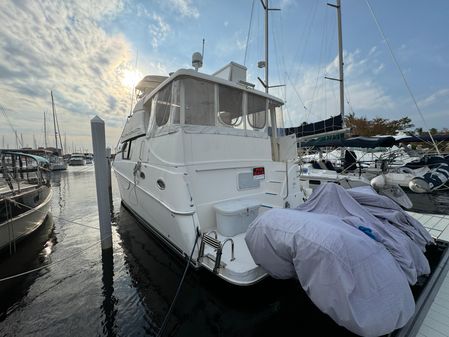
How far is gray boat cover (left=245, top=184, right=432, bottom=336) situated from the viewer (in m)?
1.64

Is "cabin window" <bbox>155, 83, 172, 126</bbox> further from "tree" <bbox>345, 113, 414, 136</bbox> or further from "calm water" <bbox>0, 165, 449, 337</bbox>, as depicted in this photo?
"tree" <bbox>345, 113, 414, 136</bbox>

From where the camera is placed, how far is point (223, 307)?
2959 millimetres

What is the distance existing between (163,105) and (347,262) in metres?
4.13

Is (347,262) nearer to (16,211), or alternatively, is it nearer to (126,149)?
(16,211)


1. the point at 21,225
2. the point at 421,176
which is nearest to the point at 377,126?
the point at 421,176

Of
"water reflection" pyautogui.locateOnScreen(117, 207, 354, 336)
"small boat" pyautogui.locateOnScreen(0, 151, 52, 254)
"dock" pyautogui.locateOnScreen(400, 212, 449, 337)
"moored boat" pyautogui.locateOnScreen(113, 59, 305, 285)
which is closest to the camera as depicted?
"dock" pyautogui.locateOnScreen(400, 212, 449, 337)

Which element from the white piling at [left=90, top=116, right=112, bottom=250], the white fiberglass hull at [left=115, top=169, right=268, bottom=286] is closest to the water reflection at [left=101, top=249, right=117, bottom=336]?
the white piling at [left=90, top=116, right=112, bottom=250]

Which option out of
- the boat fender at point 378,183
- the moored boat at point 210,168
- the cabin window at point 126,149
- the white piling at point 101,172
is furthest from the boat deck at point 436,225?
the cabin window at point 126,149

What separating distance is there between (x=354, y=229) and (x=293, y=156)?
3862mm

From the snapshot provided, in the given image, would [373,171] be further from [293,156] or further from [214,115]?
[214,115]

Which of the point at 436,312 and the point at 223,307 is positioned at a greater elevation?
the point at 436,312

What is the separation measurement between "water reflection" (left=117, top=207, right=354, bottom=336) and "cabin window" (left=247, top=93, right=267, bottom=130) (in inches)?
127

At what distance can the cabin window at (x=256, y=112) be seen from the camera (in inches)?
197

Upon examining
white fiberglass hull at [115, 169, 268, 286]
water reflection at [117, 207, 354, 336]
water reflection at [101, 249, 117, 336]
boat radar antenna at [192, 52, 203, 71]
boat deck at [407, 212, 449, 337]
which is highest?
boat radar antenna at [192, 52, 203, 71]
